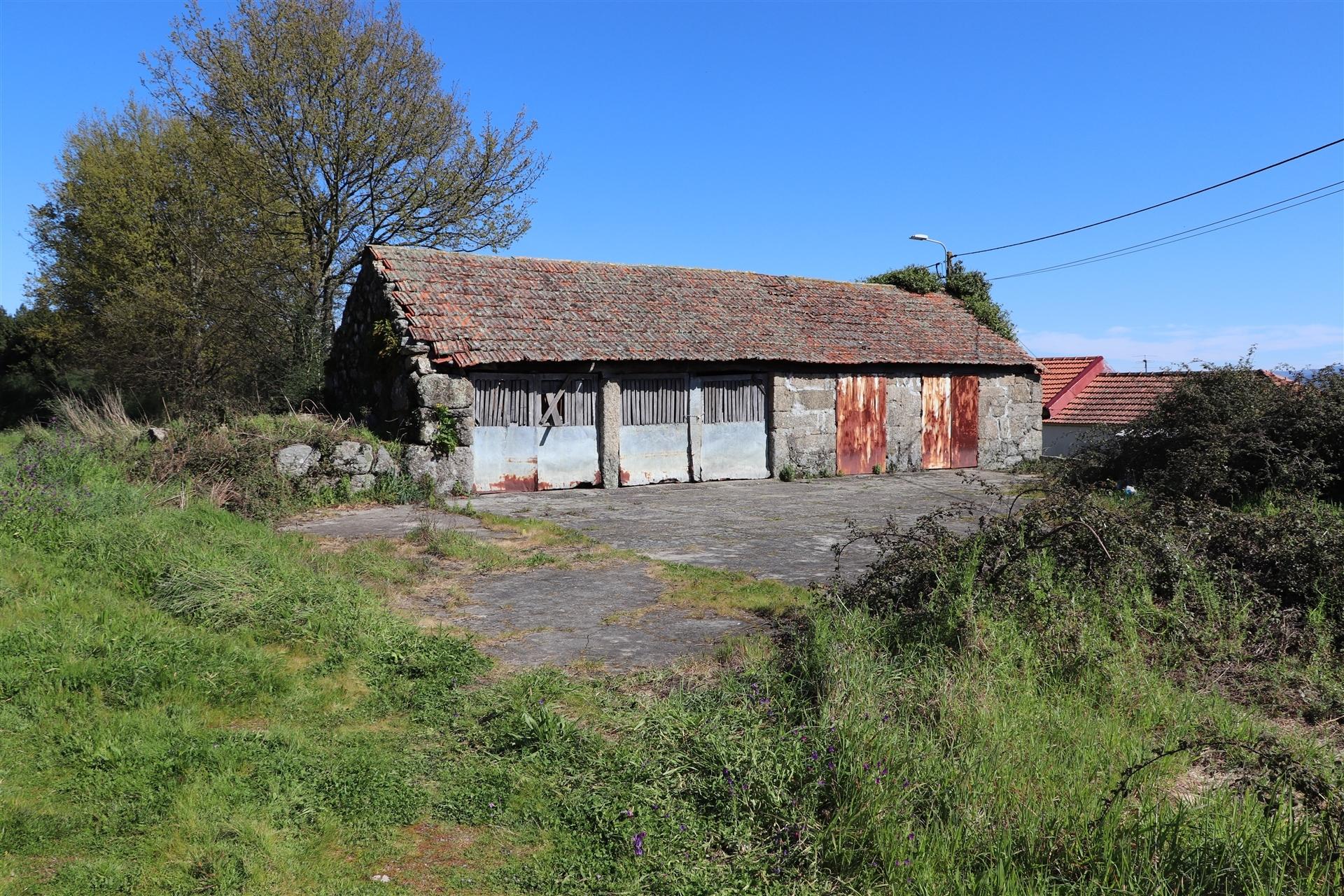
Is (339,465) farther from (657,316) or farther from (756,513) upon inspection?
(657,316)

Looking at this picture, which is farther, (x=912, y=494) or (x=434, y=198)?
(x=434, y=198)

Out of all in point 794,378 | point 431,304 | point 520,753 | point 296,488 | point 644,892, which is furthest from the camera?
point 794,378

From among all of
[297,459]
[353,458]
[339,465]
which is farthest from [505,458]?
[297,459]

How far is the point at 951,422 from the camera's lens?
70.0 feet

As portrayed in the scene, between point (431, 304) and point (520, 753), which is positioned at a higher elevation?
point (431, 304)

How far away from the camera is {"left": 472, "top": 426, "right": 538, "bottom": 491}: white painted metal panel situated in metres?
15.4

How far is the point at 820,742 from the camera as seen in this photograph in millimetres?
4254

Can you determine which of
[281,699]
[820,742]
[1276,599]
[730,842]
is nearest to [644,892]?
[730,842]

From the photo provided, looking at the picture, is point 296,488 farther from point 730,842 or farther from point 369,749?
point 730,842

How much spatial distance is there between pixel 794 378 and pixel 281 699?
14775 millimetres

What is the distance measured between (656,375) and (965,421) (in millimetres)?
8604

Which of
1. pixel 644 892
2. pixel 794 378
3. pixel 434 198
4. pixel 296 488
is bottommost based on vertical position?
pixel 644 892

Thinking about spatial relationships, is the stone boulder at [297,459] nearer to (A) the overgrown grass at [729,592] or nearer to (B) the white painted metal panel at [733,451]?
(A) the overgrown grass at [729,592]

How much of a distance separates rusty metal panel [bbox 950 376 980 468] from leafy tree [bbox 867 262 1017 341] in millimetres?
2763
